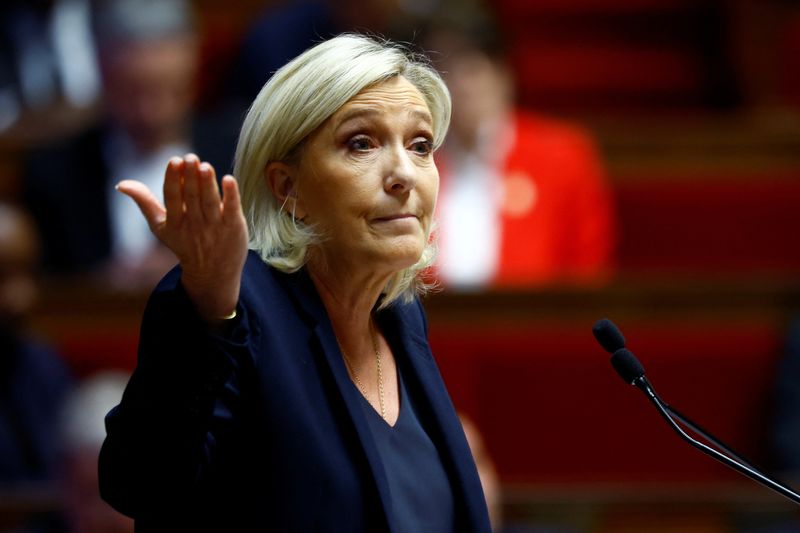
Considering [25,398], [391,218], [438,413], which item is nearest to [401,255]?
[391,218]

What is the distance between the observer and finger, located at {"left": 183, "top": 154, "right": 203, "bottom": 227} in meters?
0.75

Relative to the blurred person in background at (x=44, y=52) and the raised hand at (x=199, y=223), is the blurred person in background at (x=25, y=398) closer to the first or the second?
the blurred person in background at (x=44, y=52)

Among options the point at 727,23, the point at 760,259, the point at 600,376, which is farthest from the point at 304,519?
the point at 727,23

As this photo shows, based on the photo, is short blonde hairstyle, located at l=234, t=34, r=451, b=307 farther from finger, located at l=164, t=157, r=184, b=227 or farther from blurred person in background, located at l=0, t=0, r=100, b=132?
blurred person in background, located at l=0, t=0, r=100, b=132

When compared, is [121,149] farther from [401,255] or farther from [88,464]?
[401,255]

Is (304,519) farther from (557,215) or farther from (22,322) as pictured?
(557,215)

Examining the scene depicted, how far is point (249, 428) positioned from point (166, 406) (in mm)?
70

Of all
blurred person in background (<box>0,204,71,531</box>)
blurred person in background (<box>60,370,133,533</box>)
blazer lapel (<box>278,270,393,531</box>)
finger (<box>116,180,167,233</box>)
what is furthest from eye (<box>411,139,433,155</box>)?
blurred person in background (<box>0,204,71,531</box>)

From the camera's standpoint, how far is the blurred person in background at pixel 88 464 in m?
1.76

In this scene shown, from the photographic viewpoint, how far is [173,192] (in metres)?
0.76

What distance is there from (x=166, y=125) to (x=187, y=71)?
0.11 metres

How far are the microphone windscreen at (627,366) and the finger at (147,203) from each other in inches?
13.3

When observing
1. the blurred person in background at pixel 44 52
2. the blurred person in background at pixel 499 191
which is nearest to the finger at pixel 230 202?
the blurred person in background at pixel 499 191

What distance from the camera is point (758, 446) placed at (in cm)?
216
